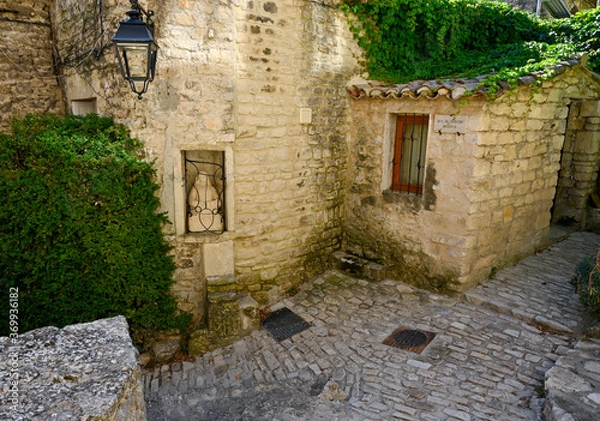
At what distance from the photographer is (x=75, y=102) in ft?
21.9

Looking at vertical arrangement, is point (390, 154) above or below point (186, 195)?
above

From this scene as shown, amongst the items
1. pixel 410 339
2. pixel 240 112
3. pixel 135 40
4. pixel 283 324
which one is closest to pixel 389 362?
pixel 410 339

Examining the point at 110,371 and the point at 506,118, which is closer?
the point at 110,371

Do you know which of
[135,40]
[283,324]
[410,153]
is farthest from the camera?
[410,153]

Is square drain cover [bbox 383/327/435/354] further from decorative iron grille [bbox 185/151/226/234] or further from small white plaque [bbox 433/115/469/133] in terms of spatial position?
small white plaque [bbox 433/115/469/133]

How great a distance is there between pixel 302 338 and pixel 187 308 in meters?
1.55

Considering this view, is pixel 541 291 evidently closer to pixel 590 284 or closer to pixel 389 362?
pixel 590 284

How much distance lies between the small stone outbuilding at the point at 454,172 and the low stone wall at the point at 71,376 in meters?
4.56

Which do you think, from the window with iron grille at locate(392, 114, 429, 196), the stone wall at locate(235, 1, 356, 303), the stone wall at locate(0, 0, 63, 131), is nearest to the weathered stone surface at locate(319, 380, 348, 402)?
the stone wall at locate(235, 1, 356, 303)

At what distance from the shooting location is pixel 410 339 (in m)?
5.24

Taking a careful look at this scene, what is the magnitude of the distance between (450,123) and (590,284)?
2.58 m

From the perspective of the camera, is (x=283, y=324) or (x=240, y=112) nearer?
(x=240, y=112)

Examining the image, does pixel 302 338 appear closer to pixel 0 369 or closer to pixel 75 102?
pixel 0 369

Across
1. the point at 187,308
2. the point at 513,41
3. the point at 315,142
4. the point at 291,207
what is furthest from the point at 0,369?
the point at 513,41
